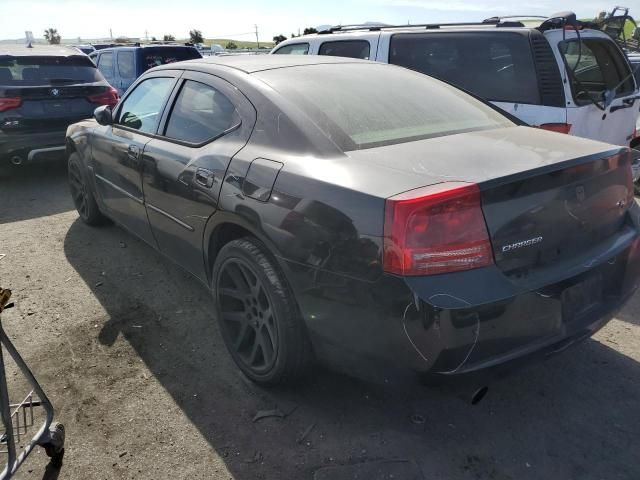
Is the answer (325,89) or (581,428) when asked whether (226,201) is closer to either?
(325,89)

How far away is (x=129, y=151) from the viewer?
3.64m

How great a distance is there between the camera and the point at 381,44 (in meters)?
5.33

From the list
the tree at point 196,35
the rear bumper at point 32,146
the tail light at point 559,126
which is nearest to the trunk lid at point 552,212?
the tail light at point 559,126

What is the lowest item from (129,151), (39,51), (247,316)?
(247,316)

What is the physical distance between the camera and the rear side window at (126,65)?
984cm

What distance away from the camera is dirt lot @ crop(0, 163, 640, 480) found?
2.23m

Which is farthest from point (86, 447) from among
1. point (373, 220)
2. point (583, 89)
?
point (583, 89)

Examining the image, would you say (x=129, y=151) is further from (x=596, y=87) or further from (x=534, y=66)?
(x=596, y=87)

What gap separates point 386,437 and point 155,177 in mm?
2105

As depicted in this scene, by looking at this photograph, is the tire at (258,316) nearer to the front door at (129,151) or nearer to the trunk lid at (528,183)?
the trunk lid at (528,183)

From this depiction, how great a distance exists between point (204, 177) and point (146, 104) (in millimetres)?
1364

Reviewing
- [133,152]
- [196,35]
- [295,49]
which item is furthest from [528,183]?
[196,35]

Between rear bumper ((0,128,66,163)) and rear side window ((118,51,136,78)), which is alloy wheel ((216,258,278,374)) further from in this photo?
rear side window ((118,51,136,78))

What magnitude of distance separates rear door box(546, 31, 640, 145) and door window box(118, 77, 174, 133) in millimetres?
2991
